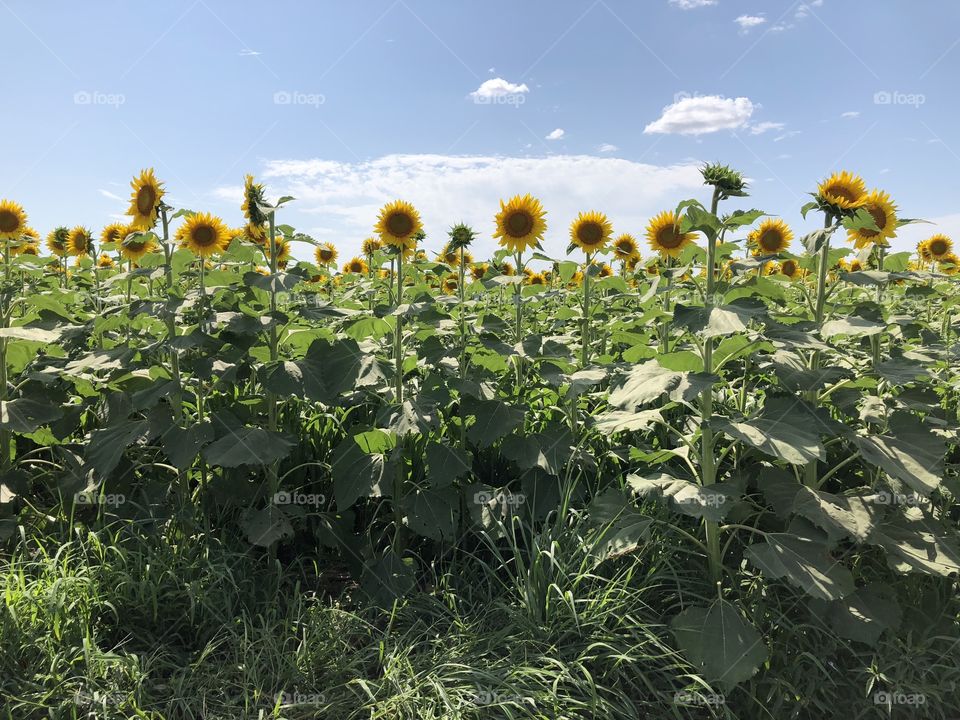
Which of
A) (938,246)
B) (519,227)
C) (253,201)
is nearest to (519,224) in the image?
(519,227)

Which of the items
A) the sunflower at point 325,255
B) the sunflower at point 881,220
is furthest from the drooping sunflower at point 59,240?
the sunflower at point 881,220

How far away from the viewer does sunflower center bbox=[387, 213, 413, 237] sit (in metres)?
3.63

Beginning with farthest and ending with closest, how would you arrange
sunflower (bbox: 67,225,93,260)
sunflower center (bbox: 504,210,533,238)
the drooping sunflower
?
1. the drooping sunflower
2. sunflower (bbox: 67,225,93,260)
3. sunflower center (bbox: 504,210,533,238)

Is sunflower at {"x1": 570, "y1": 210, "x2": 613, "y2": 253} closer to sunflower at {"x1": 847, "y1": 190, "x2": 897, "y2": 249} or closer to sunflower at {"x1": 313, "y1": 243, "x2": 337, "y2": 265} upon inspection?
sunflower at {"x1": 847, "y1": 190, "x2": 897, "y2": 249}

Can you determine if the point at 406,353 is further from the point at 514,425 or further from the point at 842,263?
the point at 842,263

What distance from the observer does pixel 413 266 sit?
392 cm

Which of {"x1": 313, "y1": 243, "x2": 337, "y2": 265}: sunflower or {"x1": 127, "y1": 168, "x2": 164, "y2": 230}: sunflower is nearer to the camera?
Result: {"x1": 127, "y1": 168, "x2": 164, "y2": 230}: sunflower

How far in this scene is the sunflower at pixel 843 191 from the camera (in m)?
2.99

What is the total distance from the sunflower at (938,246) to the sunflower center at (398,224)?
6905mm

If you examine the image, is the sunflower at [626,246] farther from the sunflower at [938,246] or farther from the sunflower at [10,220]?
the sunflower at [10,220]

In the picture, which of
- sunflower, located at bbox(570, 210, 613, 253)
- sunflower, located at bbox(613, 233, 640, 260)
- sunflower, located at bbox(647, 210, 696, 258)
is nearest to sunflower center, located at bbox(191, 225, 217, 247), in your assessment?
sunflower, located at bbox(570, 210, 613, 253)

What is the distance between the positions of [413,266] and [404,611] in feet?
6.42

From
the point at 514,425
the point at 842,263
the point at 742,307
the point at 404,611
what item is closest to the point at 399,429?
the point at 514,425

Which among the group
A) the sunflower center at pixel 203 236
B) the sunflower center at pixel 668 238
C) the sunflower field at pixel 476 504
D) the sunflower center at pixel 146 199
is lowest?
the sunflower field at pixel 476 504
